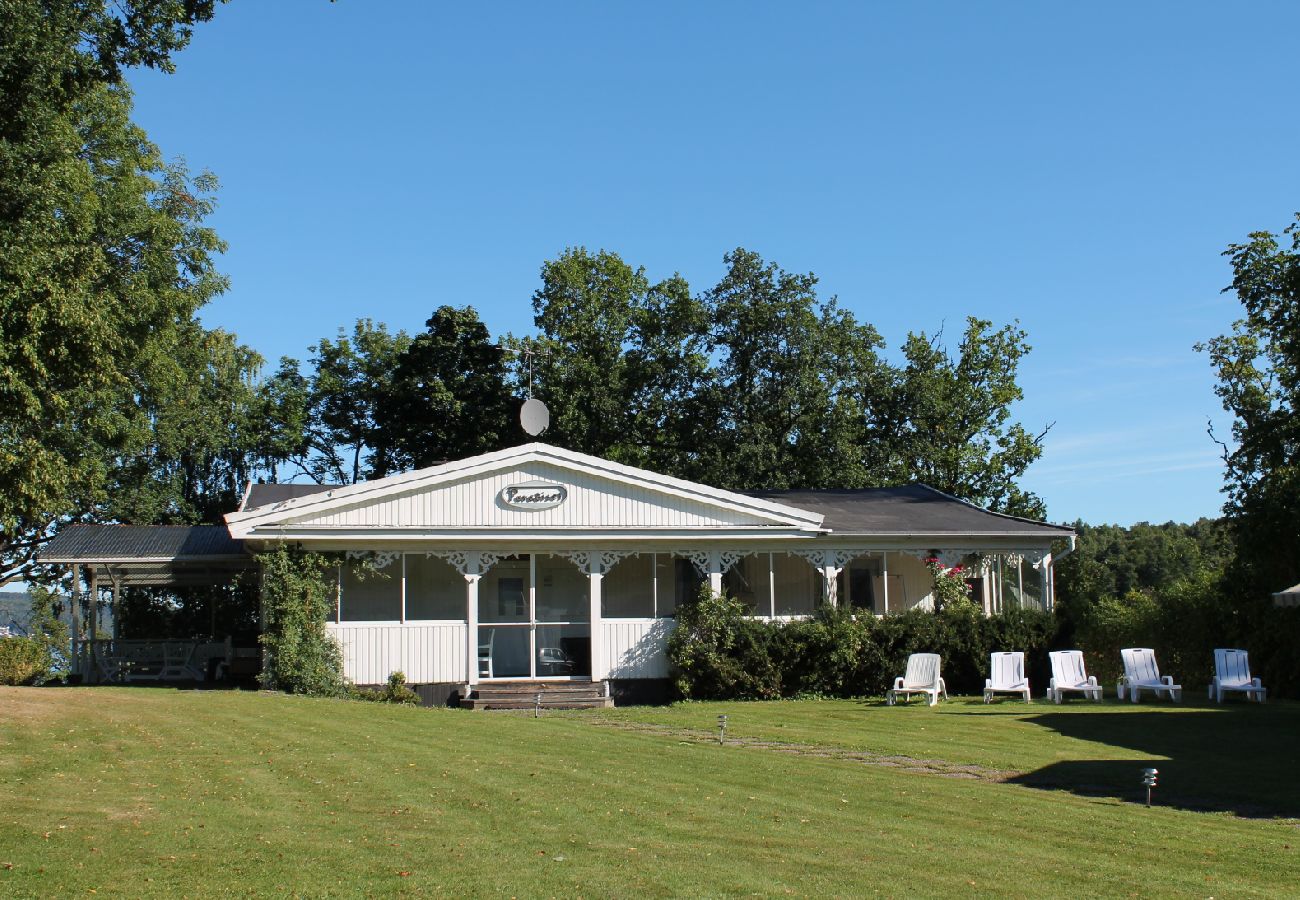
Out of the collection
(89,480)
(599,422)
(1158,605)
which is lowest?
(1158,605)

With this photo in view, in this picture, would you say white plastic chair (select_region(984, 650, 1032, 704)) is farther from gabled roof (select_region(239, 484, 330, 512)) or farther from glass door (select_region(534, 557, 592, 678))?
gabled roof (select_region(239, 484, 330, 512))

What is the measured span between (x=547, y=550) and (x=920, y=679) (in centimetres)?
717

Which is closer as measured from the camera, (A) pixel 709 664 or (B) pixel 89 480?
(A) pixel 709 664

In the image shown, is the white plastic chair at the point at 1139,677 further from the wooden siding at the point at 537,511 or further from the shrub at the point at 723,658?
the wooden siding at the point at 537,511

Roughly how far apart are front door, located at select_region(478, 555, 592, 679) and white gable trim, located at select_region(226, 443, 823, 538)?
6.58 feet

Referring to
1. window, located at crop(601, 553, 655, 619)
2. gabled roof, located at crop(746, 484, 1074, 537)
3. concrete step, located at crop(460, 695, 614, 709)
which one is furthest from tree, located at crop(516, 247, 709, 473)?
concrete step, located at crop(460, 695, 614, 709)

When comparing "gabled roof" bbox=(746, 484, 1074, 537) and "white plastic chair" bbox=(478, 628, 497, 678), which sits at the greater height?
"gabled roof" bbox=(746, 484, 1074, 537)

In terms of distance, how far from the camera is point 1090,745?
620 inches

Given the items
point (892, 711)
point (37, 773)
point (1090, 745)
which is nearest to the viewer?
point (37, 773)

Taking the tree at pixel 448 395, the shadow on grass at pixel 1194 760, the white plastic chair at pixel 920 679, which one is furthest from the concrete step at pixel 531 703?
the tree at pixel 448 395

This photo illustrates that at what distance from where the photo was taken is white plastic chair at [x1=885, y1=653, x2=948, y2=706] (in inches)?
874

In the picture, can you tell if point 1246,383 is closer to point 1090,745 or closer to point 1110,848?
point 1090,745

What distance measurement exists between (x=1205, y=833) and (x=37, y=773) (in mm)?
9848

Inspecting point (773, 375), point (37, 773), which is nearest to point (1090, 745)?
point (37, 773)
